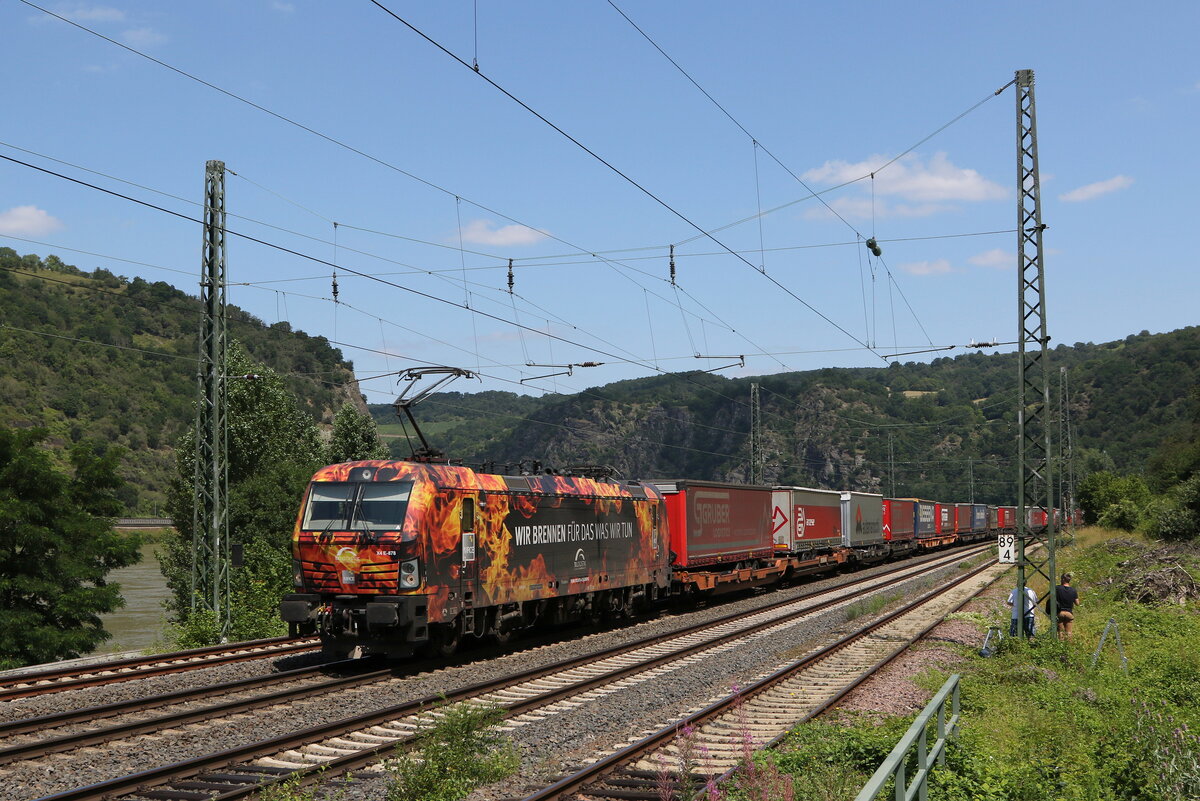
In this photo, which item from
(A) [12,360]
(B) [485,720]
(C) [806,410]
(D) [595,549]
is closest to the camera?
(B) [485,720]

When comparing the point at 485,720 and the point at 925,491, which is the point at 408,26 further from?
the point at 925,491

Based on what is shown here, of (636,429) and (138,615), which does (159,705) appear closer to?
(138,615)

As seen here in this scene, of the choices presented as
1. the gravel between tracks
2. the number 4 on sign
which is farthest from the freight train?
the number 4 on sign

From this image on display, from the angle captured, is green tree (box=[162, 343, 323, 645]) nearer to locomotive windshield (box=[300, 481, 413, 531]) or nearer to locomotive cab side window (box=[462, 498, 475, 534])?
locomotive windshield (box=[300, 481, 413, 531])

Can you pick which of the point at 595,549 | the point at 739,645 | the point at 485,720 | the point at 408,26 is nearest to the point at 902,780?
the point at 485,720

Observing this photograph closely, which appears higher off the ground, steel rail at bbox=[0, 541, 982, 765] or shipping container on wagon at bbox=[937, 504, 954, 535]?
steel rail at bbox=[0, 541, 982, 765]

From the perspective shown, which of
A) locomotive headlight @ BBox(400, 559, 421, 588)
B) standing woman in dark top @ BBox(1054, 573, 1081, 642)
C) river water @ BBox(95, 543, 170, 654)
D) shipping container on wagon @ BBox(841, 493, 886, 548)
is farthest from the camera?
river water @ BBox(95, 543, 170, 654)

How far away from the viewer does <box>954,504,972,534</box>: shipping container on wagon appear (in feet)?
249

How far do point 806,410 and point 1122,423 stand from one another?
5457 cm

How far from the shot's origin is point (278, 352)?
170m

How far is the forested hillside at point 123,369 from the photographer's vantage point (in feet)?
427

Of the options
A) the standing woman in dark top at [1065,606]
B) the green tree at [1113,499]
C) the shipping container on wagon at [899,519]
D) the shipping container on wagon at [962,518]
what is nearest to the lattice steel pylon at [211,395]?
the standing woman in dark top at [1065,606]

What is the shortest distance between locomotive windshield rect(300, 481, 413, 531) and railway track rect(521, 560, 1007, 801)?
18.5ft

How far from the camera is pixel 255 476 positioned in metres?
52.1
